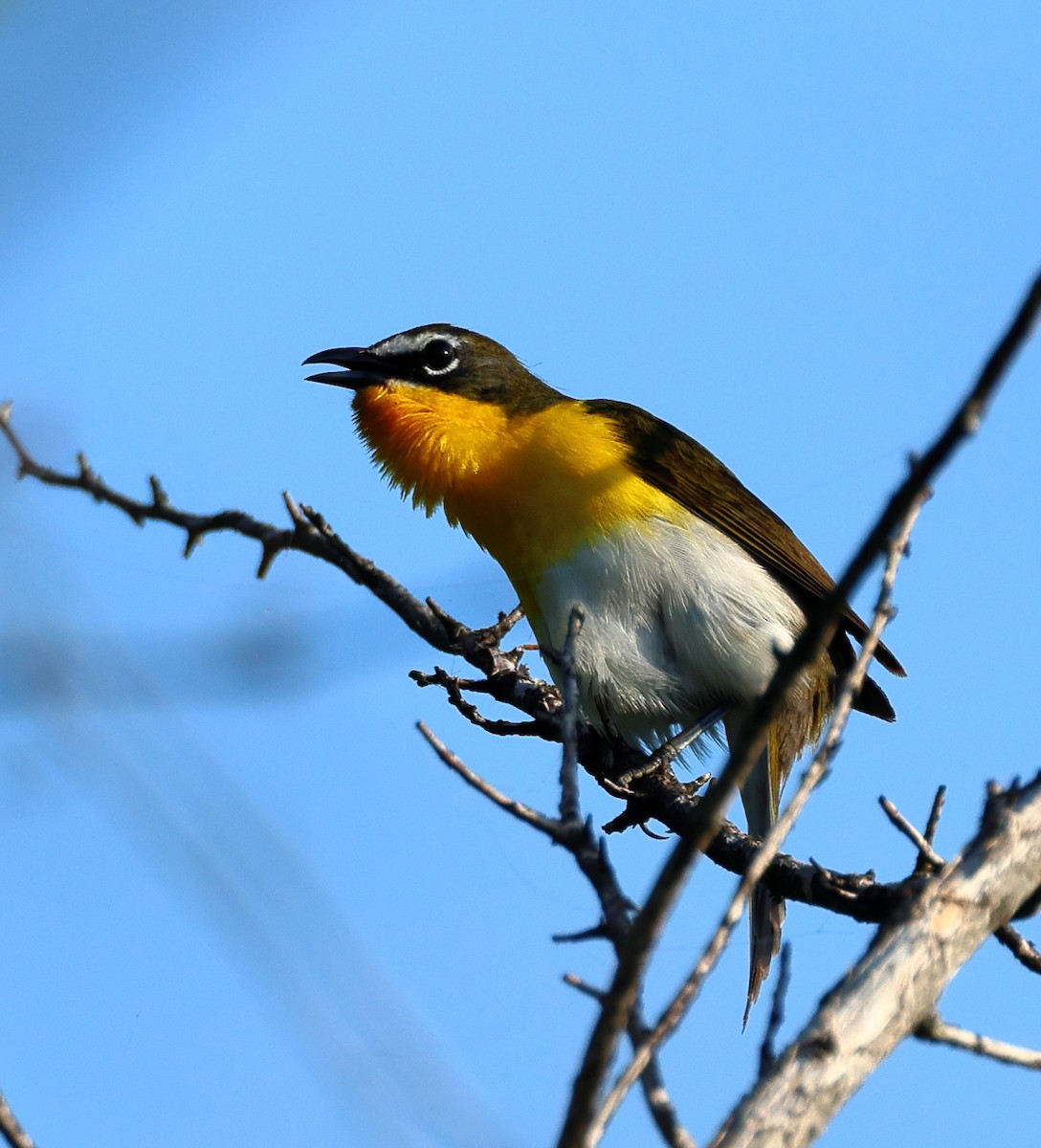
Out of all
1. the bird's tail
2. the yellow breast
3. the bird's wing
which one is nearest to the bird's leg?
the bird's tail

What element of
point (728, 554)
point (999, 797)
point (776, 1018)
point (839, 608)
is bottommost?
point (776, 1018)

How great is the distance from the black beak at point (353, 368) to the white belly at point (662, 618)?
1.52m

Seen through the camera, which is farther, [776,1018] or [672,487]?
[672,487]

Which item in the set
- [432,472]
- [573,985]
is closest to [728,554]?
[432,472]

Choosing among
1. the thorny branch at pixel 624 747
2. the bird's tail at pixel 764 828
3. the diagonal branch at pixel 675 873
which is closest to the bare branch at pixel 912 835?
the thorny branch at pixel 624 747

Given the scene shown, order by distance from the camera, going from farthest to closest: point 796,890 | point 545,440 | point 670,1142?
1. point 545,440
2. point 796,890
3. point 670,1142

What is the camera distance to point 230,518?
435cm

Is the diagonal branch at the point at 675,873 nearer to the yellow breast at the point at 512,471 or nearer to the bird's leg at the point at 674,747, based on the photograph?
the bird's leg at the point at 674,747

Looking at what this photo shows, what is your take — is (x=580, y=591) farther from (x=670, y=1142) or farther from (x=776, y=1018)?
(x=670, y=1142)

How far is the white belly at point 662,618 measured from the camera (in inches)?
228

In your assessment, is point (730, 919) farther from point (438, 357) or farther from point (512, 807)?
point (438, 357)

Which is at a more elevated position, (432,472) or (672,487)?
(672,487)

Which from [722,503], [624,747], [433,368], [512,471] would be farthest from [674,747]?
[433,368]

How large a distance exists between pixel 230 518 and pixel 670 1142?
2.68 m
